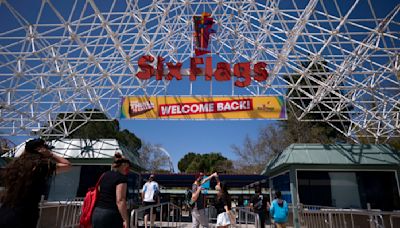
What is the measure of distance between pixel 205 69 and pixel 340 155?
27.4 feet

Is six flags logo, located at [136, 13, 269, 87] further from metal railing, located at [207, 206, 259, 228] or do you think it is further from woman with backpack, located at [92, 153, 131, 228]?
woman with backpack, located at [92, 153, 131, 228]

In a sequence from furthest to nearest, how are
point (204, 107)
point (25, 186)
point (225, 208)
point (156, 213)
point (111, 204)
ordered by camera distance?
1. point (204, 107)
2. point (156, 213)
3. point (225, 208)
4. point (111, 204)
5. point (25, 186)

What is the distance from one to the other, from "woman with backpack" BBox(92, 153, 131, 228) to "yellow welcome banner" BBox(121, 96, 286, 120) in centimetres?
1198

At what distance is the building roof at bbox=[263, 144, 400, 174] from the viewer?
567 inches

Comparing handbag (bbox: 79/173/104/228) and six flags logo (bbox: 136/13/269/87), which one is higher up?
six flags logo (bbox: 136/13/269/87)

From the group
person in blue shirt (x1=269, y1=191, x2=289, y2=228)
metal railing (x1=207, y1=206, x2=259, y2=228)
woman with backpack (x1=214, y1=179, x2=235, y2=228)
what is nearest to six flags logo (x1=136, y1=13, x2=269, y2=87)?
metal railing (x1=207, y1=206, x2=259, y2=228)

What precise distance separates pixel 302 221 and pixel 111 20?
1213 centimetres

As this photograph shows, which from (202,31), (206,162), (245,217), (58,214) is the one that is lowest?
(245,217)

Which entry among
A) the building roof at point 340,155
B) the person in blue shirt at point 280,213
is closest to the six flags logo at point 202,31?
the building roof at point 340,155

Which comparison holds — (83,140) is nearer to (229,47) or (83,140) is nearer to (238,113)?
(238,113)

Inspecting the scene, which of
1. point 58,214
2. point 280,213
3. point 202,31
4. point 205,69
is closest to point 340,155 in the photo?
point 280,213

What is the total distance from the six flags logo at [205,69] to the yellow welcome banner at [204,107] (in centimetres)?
140

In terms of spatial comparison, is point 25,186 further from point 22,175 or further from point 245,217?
point 245,217

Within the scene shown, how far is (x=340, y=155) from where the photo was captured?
14.8 meters
